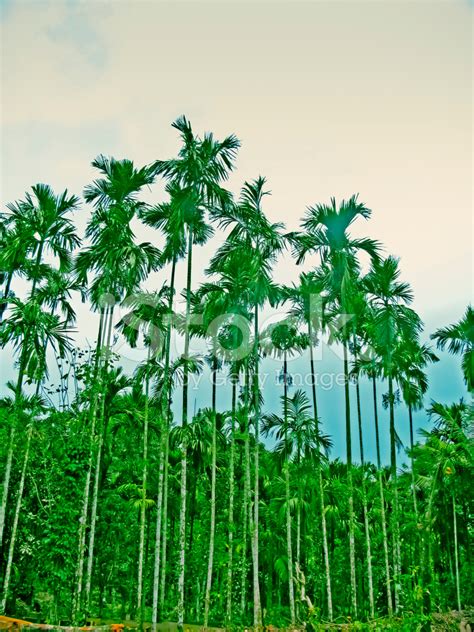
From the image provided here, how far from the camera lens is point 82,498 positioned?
19.1 metres

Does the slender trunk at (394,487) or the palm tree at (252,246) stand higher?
the palm tree at (252,246)

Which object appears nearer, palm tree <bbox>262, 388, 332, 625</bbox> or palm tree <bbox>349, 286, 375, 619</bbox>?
palm tree <bbox>349, 286, 375, 619</bbox>

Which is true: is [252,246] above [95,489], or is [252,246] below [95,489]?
above

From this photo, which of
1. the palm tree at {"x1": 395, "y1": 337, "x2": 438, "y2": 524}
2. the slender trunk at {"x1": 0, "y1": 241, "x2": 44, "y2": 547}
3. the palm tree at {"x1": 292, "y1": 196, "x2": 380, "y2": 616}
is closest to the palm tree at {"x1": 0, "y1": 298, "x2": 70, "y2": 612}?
the slender trunk at {"x1": 0, "y1": 241, "x2": 44, "y2": 547}

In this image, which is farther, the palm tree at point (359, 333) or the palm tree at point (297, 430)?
the palm tree at point (297, 430)

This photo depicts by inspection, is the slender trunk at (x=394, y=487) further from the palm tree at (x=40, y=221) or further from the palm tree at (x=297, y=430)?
the palm tree at (x=40, y=221)

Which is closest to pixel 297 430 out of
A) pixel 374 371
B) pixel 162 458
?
pixel 374 371

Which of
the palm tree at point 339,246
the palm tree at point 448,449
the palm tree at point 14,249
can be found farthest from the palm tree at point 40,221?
the palm tree at point 448,449

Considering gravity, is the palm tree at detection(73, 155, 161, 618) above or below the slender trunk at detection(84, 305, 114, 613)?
above

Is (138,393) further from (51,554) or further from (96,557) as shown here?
(51,554)

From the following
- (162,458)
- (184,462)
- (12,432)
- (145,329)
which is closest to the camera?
(12,432)

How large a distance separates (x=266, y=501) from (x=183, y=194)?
87.4ft

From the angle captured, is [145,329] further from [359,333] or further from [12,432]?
[359,333]

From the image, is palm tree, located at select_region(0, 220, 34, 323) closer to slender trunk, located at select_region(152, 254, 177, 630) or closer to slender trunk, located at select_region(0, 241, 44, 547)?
slender trunk, located at select_region(0, 241, 44, 547)
